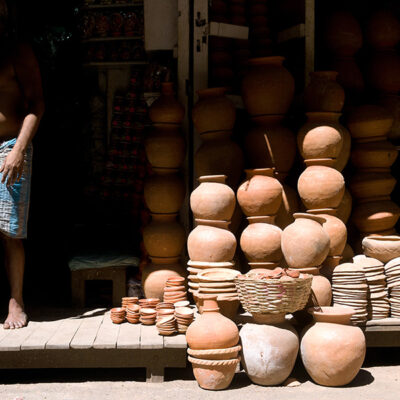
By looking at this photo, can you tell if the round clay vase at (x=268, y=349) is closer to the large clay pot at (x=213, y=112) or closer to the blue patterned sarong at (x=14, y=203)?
the large clay pot at (x=213, y=112)

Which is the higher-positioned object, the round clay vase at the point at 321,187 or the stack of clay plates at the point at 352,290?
the round clay vase at the point at 321,187

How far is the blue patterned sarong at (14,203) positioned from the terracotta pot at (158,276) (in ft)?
3.21

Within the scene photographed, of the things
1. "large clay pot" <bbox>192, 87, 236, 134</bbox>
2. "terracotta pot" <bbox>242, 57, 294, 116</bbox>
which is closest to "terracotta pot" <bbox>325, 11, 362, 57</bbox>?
"terracotta pot" <bbox>242, 57, 294, 116</bbox>

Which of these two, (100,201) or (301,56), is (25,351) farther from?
(301,56)

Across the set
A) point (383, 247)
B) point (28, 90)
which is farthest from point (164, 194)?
point (383, 247)

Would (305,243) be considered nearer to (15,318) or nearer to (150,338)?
(150,338)

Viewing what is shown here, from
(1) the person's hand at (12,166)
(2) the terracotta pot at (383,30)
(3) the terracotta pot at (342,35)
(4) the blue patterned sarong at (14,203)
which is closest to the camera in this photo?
(1) the person's hand at (12,166)

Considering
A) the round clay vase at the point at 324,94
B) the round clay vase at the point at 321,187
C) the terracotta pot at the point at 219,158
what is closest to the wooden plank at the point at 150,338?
the terracotta pot at the point at 219,158

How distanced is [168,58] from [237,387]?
267 centimetres

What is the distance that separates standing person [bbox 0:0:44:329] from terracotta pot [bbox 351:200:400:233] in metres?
2.53

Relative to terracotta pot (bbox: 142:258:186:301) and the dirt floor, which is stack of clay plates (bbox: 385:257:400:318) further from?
terracotta pot (bbox: 142:258:186:301)

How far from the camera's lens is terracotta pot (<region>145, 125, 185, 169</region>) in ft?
14.7

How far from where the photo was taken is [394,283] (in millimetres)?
4176

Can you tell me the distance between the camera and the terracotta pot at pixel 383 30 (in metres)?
5.18
